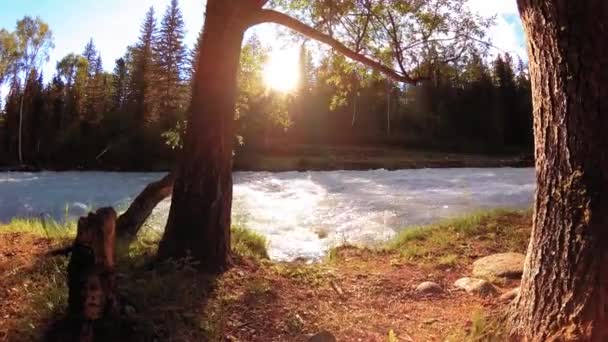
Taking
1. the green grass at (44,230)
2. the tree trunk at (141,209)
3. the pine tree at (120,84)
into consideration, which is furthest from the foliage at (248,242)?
the pine tree at (120,84)

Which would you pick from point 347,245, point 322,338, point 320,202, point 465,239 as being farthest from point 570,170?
point 320,202

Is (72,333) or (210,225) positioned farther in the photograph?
(210,225)

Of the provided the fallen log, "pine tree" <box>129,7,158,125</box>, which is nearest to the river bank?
"pine tree" <box>129,7,158,125</box>

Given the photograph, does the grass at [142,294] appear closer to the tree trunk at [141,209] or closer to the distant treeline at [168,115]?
the tree trunk at [141,209]

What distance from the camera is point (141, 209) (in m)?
6.49

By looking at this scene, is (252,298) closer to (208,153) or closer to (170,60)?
(208,153)

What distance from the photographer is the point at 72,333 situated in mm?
2914

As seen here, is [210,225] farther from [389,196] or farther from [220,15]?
[389,196]

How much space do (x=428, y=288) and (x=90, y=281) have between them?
3489mm

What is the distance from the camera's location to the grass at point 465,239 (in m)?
6.95

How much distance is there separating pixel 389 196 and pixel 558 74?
14112 mm

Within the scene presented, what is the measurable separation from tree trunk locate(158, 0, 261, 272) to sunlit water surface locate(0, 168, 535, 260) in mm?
3451

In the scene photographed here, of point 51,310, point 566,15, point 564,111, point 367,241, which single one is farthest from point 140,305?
point 367,241

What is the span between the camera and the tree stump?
2.90 meters
